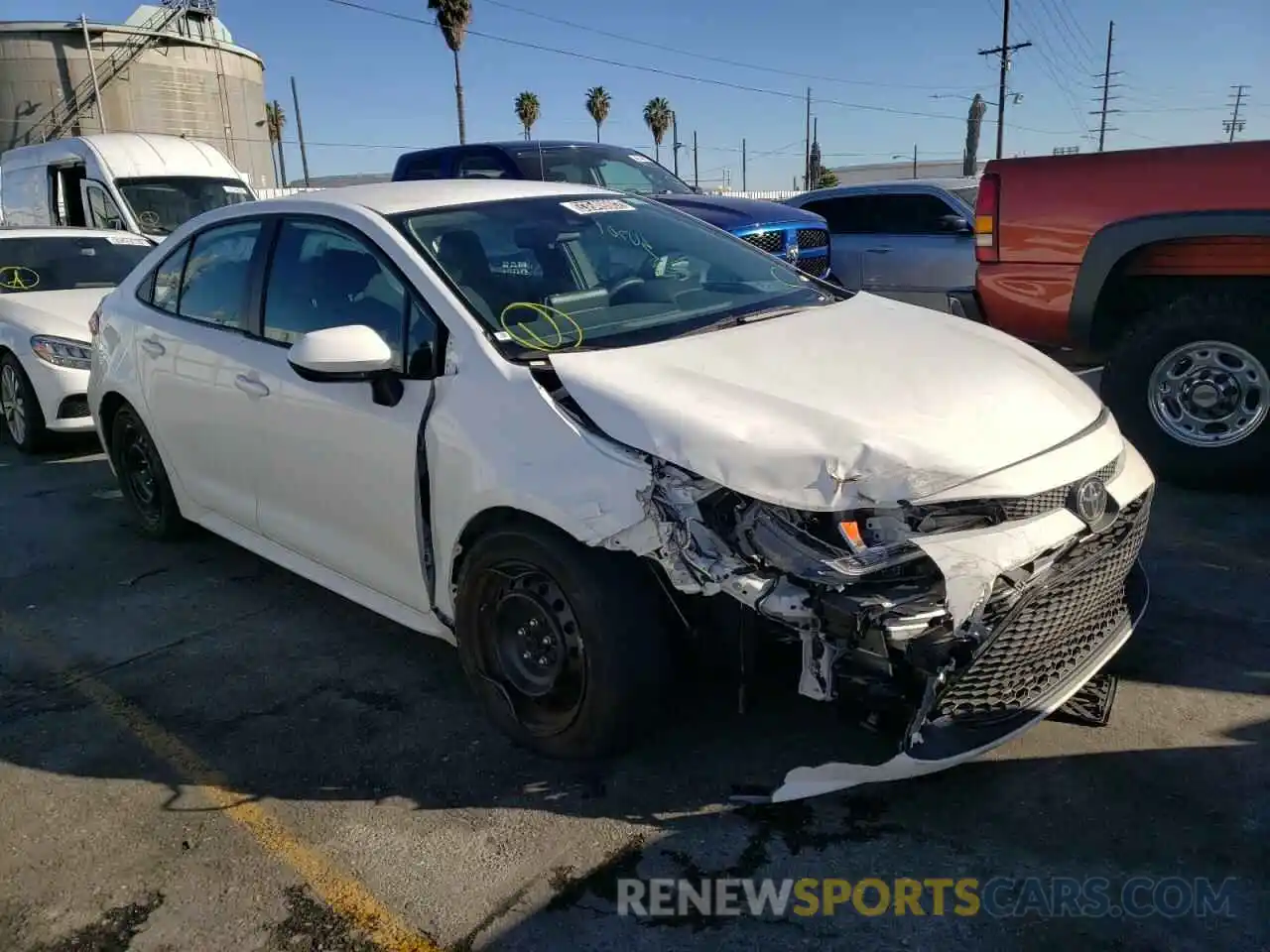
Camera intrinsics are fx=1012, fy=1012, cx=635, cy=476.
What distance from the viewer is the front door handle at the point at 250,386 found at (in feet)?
12.9

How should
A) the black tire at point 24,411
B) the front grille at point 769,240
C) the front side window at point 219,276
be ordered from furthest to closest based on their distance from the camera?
the front grille at point 769,240, the black tire at point 24,411, the front side window at point 219,276

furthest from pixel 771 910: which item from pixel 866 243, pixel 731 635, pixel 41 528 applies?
pixel 866 243

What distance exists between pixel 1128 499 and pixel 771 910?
5.14 ft

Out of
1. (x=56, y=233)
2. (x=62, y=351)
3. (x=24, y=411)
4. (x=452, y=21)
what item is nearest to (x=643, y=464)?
(x=62, y=351)

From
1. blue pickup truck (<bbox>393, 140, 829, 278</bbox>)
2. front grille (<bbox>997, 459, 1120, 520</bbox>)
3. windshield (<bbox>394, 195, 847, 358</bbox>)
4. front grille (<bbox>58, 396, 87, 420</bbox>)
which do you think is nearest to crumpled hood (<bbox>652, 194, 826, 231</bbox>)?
blue pickup truck (<bbox>393, 140, 829, 278</bbox>)

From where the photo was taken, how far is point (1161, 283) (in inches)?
217

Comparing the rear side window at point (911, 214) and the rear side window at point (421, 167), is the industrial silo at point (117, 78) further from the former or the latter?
the rear side window at point (911, 214)

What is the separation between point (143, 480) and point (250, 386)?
1.77 metres

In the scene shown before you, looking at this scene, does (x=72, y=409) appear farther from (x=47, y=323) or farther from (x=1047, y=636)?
(x=1047, y=636)

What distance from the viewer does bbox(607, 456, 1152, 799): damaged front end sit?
2502mm

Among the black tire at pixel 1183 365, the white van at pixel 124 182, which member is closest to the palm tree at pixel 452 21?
the white van at pixel 124 182

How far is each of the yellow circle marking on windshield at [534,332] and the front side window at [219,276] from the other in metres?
1.42

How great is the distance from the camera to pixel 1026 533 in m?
2.63

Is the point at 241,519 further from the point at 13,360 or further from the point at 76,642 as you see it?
the point at 13,360
